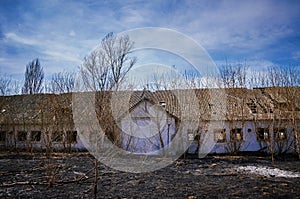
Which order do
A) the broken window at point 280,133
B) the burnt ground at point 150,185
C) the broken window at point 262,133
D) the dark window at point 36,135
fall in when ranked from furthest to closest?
the dark window at point 36,135 < the broken window at point 262,133 < the broken window at point 280,133 < the burnt ground at point 150,185

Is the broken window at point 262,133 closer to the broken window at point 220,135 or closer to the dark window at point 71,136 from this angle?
the broken window at point 220,135

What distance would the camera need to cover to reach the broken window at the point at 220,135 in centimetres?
1520

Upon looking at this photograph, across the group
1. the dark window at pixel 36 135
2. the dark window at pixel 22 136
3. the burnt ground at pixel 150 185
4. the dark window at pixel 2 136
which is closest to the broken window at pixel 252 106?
the burnt ground at pixel 150 185

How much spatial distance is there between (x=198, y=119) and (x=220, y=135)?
1.72 m

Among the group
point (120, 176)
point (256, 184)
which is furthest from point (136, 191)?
point (256, 184)

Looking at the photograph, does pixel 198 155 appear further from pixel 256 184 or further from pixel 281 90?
pixel 256 184

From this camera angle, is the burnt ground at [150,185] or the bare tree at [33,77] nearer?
the burnt ground at [150,185]

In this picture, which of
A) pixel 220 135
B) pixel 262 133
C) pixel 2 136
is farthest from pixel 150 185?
pixel 2 136

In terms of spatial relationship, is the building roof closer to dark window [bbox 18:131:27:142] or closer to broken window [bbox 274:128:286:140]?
dark window [bbox 18:131:27:142]

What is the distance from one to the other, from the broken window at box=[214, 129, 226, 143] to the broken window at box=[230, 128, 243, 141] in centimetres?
50

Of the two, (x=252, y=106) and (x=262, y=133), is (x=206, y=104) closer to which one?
(x=252, y=106)

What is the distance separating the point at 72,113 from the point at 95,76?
3.12m

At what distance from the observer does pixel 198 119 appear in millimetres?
15125

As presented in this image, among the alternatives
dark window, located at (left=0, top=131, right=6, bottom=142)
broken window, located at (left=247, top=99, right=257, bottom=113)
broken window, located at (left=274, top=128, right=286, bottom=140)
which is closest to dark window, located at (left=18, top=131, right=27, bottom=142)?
dark window, located at (left=0, top=131, right=6, bottom=142)
